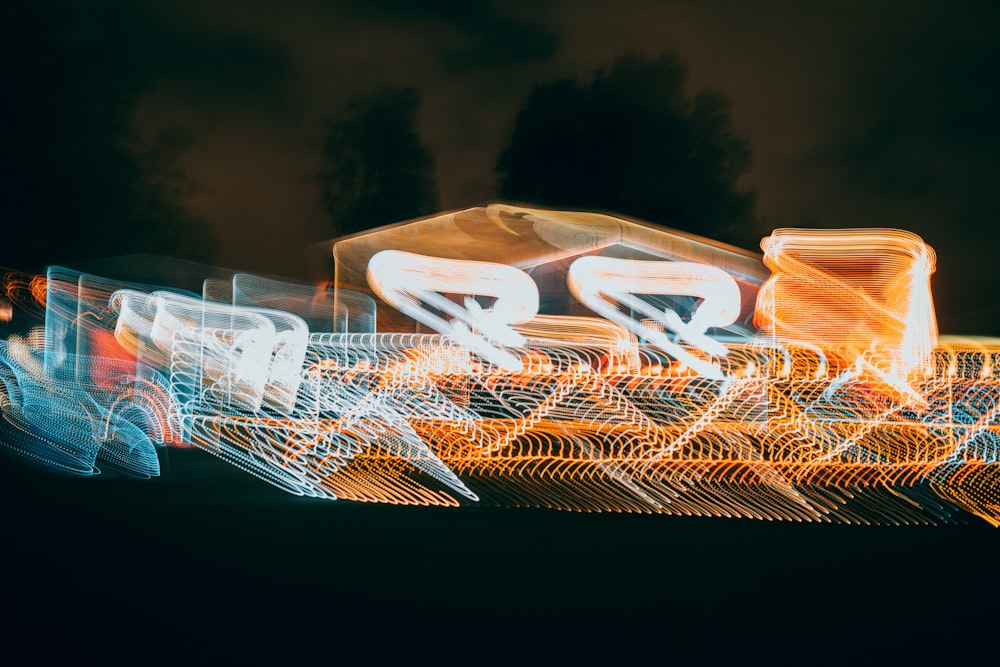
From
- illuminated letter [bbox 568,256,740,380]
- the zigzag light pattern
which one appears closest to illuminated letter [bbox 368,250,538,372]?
the zigzag light pattern

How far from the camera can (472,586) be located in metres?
4.55

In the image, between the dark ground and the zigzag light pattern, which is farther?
the zigzag light pattern

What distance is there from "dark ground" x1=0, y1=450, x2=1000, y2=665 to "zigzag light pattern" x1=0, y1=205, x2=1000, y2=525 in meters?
0.44

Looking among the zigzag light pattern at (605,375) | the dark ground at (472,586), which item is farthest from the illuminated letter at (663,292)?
the dark ground at (472,586)

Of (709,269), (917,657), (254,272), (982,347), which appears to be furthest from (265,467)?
(982,347)

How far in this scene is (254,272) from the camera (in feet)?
25.3

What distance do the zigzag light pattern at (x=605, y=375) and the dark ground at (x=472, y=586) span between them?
44 centimetres

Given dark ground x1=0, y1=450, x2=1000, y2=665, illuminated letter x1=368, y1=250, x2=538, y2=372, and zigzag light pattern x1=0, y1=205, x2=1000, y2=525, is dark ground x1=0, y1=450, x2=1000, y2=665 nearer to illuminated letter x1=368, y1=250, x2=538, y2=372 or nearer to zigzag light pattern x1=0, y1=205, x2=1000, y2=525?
zigzag light pattern x1=0, y1=205, x2=1000, y2=525

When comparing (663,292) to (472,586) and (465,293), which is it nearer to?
(465,293)

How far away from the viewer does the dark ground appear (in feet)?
11.7

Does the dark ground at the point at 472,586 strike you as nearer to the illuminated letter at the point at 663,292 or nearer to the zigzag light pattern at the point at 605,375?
the zigzag light pattern at the point at 605,375

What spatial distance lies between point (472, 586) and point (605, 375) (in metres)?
2.65

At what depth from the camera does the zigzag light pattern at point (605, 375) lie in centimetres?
684

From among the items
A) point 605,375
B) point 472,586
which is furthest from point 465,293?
point 472,586
